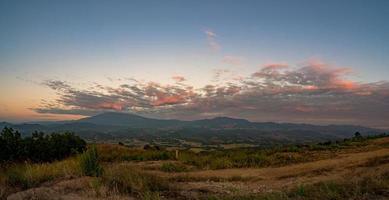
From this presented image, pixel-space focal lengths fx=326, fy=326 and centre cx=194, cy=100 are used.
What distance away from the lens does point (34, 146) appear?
20516 millimetres

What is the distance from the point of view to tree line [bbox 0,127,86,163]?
62.6 ft

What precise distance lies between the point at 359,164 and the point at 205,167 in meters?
9.25

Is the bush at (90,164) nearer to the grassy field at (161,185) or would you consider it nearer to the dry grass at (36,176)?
the grassy field at (161,185)

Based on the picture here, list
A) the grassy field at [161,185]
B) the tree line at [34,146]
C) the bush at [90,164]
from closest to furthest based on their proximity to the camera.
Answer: the grassy field at [161,185] → the bush at [90,164] → the tree line at [34,146]

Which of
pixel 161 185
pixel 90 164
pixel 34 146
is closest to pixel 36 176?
pixel 90 164

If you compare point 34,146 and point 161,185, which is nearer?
point 161,185

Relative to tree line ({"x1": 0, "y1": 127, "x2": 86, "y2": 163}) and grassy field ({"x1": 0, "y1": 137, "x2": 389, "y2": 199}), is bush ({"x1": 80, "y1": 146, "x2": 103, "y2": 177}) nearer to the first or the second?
grassy field ({"x1": 0, "y1": 137, "x2": 389, "y2": 199})

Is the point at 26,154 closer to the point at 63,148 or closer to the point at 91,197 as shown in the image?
the point at 63,148

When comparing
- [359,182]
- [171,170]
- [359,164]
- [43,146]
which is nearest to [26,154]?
[43,146]

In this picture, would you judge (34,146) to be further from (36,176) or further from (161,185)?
(161,185)

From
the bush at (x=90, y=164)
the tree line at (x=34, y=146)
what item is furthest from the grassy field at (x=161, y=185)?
the tree line at (x=34, y=146)

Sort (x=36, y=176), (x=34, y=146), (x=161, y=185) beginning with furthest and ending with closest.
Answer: (x=34, y=146)
(x=36, y=176)
(x=161, y=185)

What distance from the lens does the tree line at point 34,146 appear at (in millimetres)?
19078

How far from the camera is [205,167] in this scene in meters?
21.6
